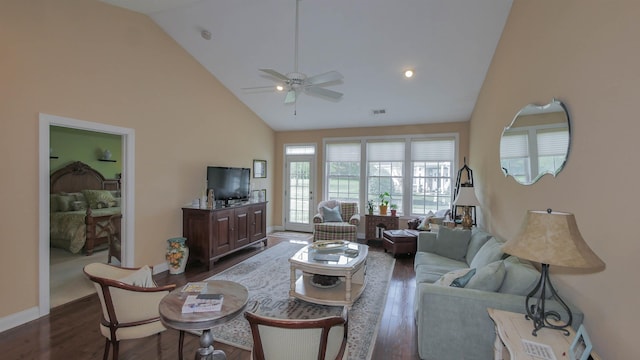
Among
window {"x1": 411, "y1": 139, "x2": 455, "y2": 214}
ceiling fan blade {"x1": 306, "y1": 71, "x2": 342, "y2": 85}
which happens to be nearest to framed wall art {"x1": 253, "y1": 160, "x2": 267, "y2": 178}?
window {"x1": 411, "y1": 139, "x2": 455, "y2": 214}

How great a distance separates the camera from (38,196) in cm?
279

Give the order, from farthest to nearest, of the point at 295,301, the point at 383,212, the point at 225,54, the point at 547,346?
1. the point at 383,212
2. the point at 225,54
3. the point at 295,301
4. the point at 547,346

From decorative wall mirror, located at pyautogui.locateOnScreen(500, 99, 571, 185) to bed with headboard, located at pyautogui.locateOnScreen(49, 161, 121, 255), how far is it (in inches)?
225

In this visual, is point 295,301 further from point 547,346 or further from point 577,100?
point 577,100

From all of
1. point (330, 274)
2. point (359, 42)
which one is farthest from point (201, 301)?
point (359, 42)

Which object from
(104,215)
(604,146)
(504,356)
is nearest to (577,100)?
(604,146)

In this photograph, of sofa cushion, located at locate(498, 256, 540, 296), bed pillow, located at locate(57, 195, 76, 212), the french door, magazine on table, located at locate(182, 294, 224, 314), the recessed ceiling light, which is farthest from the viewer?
the french door

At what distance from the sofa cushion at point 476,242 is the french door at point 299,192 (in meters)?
4.02

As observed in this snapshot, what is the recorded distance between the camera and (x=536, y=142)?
238 centimetres

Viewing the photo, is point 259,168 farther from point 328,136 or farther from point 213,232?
point 213,232

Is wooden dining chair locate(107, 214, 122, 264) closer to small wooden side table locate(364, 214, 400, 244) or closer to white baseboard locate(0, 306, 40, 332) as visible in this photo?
white baseboard locate(0, 306, 40, 332)

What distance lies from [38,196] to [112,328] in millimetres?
1867

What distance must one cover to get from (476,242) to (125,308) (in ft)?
12.0

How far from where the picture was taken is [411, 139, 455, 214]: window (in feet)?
19.6
